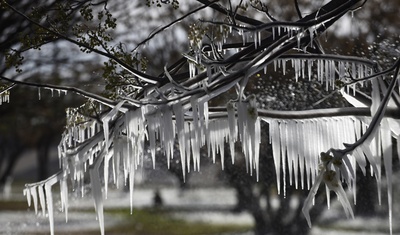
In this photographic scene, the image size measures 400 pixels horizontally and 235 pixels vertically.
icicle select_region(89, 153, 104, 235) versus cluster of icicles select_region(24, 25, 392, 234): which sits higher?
Result: cluster of icicles select_region(24, 25, 392, 234)

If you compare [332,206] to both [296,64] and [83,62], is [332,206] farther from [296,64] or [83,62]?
[296,64]

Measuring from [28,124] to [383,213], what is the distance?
37.4ft

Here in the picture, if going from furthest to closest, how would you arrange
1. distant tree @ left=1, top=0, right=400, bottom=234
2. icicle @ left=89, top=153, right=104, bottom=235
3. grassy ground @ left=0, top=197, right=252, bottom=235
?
grassy ground @ left=0, top=197, right=252, bottom=235, icicle @ left=89, top=153, right=104, bottom=235, distant tree @ left=1, top=0, right=400, bottom=234

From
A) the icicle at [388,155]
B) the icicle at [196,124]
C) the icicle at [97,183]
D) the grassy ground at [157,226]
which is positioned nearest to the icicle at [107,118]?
the icicle at [97,183]

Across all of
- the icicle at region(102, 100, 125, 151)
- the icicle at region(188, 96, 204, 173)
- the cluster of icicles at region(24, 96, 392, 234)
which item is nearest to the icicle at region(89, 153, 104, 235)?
the cluster of icicles at region(24, 96, 392, 234)

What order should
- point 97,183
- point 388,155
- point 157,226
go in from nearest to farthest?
point 388,155 → point 97,183 → point 157,226

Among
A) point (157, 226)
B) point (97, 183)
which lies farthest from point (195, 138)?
point (157, 226)

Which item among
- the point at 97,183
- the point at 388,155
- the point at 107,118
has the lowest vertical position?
the point at 97,183

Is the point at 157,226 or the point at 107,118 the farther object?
the point at 157,226

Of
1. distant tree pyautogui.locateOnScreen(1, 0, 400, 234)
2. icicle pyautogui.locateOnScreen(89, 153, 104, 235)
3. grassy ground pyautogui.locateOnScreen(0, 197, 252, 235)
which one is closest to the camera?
distant tree pyautogui.locateOnScreen(1, 0, 400, 234)

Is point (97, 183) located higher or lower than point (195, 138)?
lower

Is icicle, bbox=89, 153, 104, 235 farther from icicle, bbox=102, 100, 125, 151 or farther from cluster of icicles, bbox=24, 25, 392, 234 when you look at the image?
icicle, bbox=102, 100, 125, 151

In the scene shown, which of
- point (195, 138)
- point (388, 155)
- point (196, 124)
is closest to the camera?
point (388, 155)

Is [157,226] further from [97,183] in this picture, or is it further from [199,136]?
[199,136]
